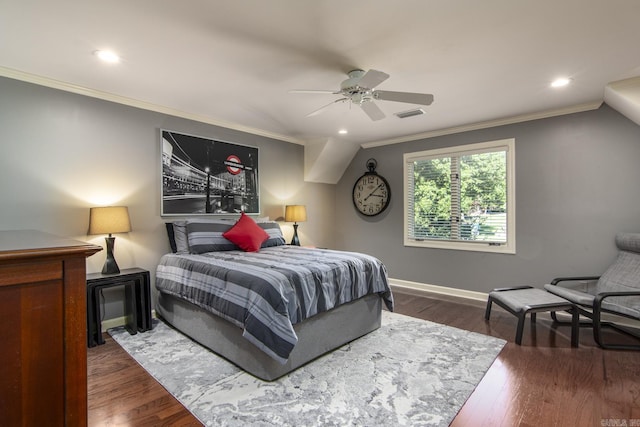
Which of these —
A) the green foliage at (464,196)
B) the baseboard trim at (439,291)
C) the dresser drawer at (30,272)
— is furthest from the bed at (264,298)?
the green foliage at (464,196)

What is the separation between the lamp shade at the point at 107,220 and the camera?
2.99 meters

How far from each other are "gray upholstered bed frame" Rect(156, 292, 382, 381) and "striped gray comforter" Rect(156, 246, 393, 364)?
0.40 feet

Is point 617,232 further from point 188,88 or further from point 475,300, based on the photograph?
point 188,88

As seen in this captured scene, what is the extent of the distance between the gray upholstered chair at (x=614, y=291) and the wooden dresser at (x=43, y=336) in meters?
3.77

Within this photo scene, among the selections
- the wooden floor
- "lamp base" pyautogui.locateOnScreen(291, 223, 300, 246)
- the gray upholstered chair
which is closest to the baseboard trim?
the gray upholstered chair

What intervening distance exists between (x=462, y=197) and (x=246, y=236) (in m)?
3.21

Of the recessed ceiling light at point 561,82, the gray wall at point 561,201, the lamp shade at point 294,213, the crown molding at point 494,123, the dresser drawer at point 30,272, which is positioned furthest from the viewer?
the lamp shade at point 294,213

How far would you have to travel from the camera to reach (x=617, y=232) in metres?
3.43

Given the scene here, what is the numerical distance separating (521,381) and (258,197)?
3.76 meters

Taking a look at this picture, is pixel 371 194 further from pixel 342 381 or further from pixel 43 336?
pixel 43 336

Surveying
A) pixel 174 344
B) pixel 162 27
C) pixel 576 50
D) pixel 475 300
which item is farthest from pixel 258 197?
pixel 576 50

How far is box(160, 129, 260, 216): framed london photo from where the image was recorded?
375 centimetres

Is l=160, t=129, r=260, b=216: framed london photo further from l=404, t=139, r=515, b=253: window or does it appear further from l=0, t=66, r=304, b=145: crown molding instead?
l=404, t=139, r=515, b=253: window

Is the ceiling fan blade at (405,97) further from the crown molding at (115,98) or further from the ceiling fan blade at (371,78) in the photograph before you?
the crown molding at (115,98)
